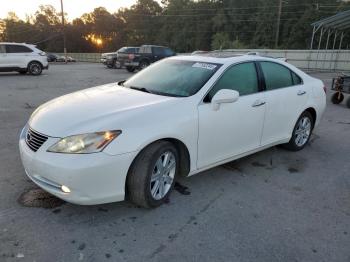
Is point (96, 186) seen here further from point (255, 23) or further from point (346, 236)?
point (255, 23)

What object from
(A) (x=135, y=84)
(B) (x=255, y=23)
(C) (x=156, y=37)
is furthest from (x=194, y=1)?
(A) (x=135, y=84)

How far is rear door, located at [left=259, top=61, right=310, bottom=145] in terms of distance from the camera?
15.1 ft

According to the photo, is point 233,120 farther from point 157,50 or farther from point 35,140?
point 157,50

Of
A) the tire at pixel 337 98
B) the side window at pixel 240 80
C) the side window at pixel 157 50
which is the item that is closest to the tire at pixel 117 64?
the side window at pixel 157 50

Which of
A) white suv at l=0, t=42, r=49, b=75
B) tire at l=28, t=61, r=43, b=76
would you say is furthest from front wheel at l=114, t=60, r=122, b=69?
white suv at l=0, t=42, r=49, b=75

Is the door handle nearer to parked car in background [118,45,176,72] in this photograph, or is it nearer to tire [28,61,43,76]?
tire [28,61,43,76]

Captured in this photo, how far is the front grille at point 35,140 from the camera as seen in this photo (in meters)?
3.18

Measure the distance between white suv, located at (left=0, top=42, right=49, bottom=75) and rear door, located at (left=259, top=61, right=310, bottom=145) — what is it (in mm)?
15151

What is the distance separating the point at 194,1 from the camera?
3120 inches

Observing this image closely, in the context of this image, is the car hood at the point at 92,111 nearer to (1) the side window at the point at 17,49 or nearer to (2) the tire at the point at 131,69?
(1) the side window at the point at 17,49

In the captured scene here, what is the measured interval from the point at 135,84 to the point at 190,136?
4.27 feet

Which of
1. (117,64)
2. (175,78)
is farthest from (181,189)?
(117,64)

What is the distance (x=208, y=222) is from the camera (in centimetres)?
328

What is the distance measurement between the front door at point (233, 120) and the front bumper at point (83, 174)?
1.01 metres
